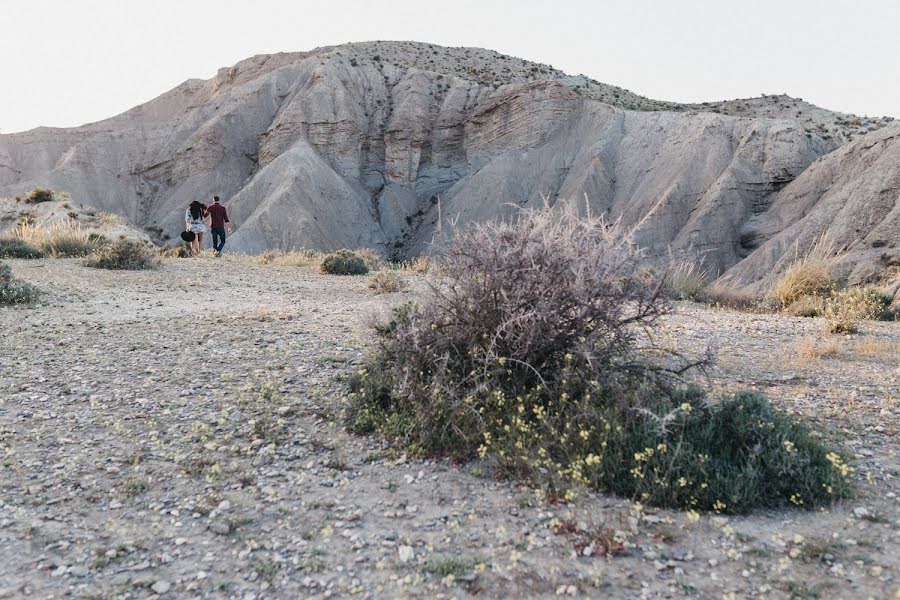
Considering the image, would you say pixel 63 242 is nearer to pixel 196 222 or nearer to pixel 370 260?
pixel 196 222

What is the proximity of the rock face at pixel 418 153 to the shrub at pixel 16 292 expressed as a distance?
19.4 meters

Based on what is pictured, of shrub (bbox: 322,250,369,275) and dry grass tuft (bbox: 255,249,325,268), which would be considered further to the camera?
dry grass tuft (bbox: 255,249,325,268)

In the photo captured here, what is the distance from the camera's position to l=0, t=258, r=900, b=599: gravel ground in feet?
10.1

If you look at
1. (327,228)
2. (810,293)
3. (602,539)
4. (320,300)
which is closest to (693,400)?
(602,539)

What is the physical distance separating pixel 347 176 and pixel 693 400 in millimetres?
39604

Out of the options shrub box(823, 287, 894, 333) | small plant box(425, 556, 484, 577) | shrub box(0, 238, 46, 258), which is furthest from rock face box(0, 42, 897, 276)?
small plant box(425, 556, 484, 577)

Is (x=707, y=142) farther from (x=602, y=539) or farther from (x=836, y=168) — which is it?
(x=602, y=539)

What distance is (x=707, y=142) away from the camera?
31.8 m

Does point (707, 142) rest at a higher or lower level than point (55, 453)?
higher

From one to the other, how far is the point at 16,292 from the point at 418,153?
116 ft

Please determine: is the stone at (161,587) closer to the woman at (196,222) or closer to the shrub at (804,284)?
the shrub at (804,284)

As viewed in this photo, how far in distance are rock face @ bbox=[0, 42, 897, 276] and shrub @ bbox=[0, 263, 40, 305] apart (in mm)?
19372

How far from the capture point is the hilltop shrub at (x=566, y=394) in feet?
12.5

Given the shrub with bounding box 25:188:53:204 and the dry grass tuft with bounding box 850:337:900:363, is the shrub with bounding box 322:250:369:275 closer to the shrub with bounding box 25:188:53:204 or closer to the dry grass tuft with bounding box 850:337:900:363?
the dry grass tuft with bounding box 850:337:900:363
